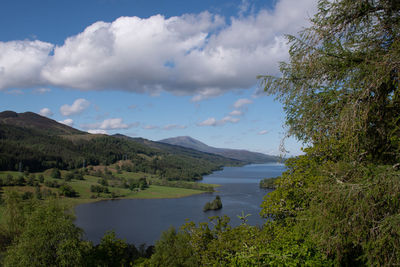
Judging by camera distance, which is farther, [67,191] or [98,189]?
[98,189]

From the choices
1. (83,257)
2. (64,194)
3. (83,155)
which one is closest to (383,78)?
(83,257)

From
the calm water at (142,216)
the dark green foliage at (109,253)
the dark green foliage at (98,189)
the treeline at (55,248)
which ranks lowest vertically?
the calm water at (142,216)

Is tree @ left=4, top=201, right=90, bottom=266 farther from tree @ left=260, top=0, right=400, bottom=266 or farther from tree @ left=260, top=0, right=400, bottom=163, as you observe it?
tree @ left=260, top=0, right=400, bottom=163

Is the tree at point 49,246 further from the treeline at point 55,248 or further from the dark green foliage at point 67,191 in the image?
the dark green foliage at point 67,191

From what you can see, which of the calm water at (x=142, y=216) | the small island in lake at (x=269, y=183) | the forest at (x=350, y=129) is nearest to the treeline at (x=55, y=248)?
the small island in lake at (x=269, y=183)

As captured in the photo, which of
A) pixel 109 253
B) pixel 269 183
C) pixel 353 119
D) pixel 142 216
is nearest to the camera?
pixel 353 119

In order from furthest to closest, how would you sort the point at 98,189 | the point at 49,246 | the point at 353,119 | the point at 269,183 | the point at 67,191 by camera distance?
the point at 98,189 < the point at 67,191 < the point at 269,183 < the point at 49,246 < the point at 353,119

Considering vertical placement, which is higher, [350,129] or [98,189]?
[350,129]

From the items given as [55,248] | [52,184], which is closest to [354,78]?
[55,248]

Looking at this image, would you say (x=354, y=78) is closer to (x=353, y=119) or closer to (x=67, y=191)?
(x=353, y=119)

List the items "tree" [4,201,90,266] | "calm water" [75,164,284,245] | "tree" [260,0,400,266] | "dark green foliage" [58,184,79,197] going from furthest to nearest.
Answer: "dark green foliage" [58,184,79,197] → "calm water" [75,164,284,245] → "tree" [4,201,90,266] → "tree" [260,0,400,266]

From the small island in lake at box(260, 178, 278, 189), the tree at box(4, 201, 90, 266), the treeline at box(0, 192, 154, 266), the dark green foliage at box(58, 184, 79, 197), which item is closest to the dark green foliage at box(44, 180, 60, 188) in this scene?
the dark green foliage at box(58, 184, 79, 197)

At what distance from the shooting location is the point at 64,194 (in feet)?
327

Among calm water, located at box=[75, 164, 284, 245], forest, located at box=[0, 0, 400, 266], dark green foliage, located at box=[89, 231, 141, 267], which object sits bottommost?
calm water, located at box=[75, 164, 284, 245]
